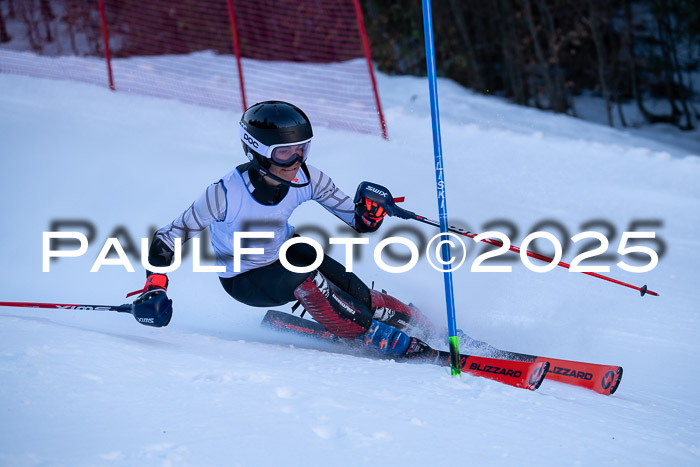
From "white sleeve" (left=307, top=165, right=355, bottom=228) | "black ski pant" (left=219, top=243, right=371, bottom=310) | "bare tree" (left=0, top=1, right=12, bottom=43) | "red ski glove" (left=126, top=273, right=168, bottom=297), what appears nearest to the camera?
"red ski glove" (left=126, top=273, right=168, bottom=297)

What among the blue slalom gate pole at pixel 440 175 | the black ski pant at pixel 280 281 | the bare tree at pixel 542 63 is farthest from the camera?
the bare tree at pixel 542 63

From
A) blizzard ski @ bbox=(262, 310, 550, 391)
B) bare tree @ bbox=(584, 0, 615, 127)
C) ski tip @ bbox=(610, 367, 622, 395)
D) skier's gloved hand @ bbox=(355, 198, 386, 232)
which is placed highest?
bare tree @ bbox=(584, 0, 615, 127)

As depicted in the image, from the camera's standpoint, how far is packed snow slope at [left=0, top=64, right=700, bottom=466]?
2.29 metres

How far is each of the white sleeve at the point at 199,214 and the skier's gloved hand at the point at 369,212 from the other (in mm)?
779

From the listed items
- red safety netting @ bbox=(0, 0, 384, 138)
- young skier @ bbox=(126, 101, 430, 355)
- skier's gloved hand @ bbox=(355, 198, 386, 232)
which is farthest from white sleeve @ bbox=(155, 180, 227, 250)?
red safety netting @ bbox=(0, 0, 384, 138)

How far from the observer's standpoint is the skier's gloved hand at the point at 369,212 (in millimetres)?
3759

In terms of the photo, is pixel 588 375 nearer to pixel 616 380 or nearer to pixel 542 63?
pixel 616 380

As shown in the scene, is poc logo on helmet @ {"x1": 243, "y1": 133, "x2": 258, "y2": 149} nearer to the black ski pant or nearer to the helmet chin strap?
the helmet chin strap

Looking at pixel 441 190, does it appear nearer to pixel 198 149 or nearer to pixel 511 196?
pixel 511 196

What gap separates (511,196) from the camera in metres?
6.44

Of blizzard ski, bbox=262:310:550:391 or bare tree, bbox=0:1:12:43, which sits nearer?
blizzard ski, bbox=262:310:550:391

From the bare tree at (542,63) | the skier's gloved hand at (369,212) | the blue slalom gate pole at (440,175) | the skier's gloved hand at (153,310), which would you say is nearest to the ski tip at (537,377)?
the blue slalom gate pole at (440,175)

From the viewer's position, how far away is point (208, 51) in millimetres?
9914

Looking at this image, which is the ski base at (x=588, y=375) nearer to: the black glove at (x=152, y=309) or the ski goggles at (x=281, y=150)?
the ski goggles at (x=281, y=150)
